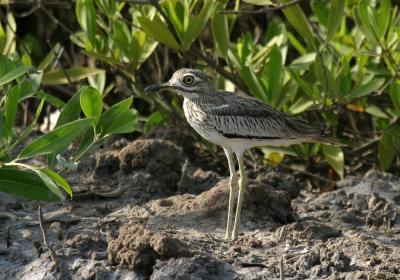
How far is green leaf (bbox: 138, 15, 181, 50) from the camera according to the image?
5.87 m

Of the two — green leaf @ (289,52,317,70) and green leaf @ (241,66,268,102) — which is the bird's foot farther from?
green leaf @ (289,52,317,70)

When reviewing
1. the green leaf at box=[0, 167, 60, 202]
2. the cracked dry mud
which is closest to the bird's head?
the cracked dry mud

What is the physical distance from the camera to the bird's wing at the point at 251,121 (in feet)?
16.9

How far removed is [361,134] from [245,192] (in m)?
1.86

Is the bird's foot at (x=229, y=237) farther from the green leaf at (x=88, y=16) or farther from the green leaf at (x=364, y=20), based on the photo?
the green leaf at (x=88, y=16)

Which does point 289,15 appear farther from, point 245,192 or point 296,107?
point 245,192

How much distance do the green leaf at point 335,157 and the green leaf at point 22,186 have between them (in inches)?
86.8

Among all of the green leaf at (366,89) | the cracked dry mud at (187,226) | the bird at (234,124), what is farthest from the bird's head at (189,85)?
the green leaf at (366,89)

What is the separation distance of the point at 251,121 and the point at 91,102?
92cm

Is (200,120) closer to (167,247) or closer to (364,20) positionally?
(167,247)

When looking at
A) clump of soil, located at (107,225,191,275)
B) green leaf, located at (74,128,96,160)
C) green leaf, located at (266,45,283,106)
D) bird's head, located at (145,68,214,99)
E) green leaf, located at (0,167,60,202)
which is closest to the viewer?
clump of soil, located at (107,225,191,275)

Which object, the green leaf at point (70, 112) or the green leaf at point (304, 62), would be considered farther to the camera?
the green leaf at point (304, 62)

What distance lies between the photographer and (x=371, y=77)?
6.40m

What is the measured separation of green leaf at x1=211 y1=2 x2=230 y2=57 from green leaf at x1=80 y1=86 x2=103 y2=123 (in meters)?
1.26
